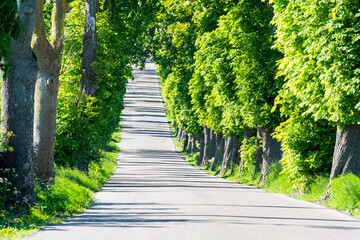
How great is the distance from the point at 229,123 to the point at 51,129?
12.5 metres

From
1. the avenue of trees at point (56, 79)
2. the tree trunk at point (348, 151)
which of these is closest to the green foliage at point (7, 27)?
the avenue of trees at point (56, 79)

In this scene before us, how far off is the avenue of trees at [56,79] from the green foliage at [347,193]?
6.68 meters

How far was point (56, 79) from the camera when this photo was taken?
14508 millimetres

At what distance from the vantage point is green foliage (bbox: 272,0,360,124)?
13344mm

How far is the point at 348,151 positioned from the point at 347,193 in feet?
7.21

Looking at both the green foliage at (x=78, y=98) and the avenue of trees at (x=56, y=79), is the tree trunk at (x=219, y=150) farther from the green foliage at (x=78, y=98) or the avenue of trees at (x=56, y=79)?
the green foliage at (x=78, y=98)

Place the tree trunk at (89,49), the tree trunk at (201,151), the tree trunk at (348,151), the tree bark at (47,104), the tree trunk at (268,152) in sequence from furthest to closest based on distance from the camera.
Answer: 1. the tree trunk at (201,151)
2. the tree trunk at (268,152)
3. the tree trunk at (89,49)
4. the tree trunk at (348,151)
5. the tree bark at (47,104)

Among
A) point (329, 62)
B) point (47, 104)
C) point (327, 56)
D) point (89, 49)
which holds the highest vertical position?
point (89, 49)

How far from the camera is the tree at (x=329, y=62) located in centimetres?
1337

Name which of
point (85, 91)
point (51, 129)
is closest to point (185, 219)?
point (51, 129)

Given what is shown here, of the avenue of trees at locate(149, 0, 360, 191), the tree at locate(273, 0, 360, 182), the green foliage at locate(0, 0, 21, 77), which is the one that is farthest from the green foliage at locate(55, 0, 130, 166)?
the green foliage at locate(0, 0, 21, 77)

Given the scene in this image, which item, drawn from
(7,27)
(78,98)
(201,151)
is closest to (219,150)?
(201,151)

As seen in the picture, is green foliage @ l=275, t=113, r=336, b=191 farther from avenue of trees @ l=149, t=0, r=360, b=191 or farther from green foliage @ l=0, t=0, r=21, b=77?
green foliage @ l=0, t=0, r=21, b=77

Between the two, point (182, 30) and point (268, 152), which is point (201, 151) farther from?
point (268, 152)
